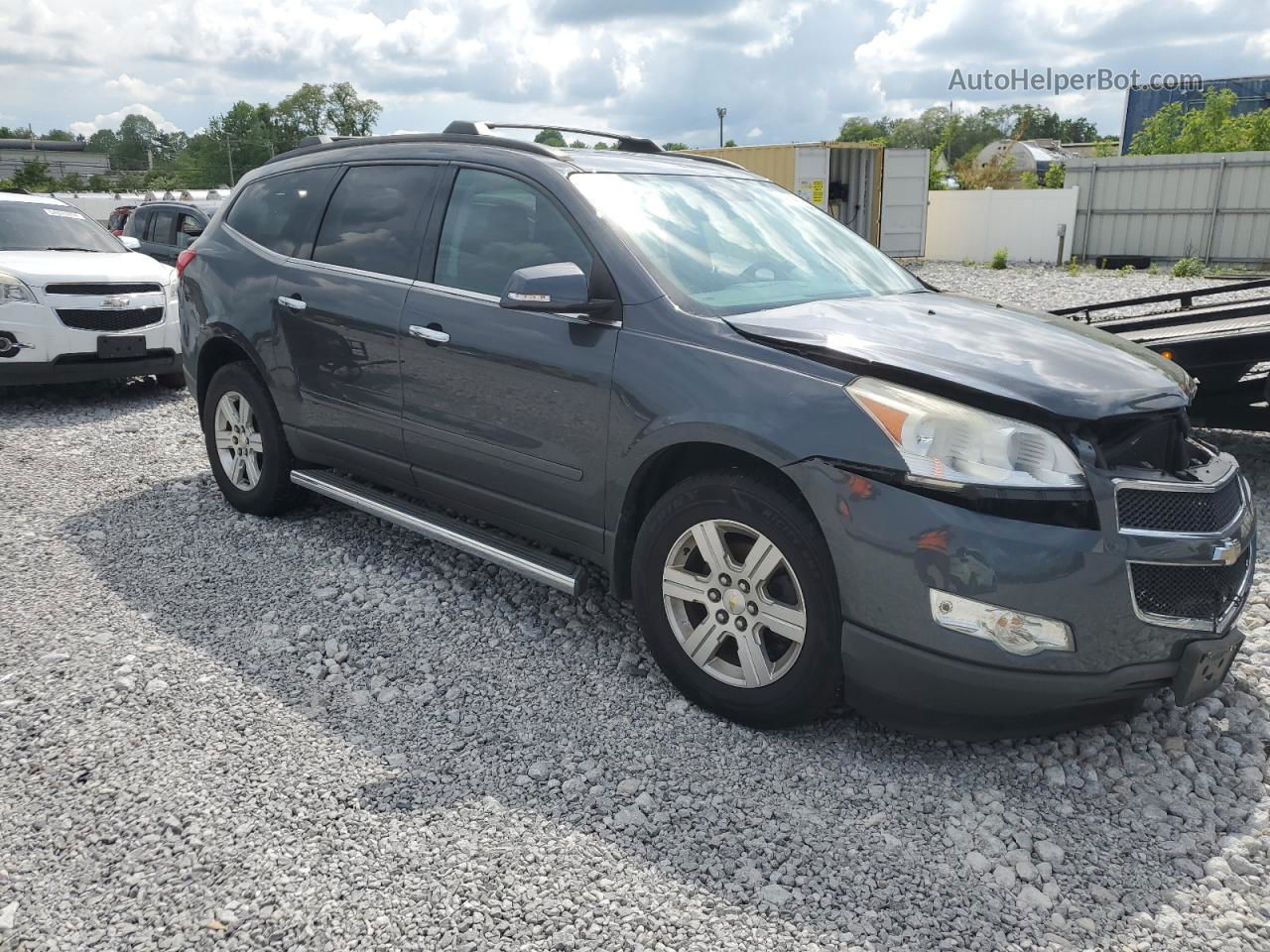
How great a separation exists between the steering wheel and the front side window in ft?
1.92

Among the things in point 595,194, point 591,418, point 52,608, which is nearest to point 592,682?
point 591,418

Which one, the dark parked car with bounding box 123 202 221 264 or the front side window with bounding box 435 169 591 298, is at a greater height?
the front side window with bounding box 435 169 591 298

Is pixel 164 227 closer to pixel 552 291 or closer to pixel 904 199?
pixel 552 291

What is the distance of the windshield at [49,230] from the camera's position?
9062mm

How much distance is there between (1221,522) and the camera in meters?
2.88

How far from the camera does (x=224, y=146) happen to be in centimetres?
7969

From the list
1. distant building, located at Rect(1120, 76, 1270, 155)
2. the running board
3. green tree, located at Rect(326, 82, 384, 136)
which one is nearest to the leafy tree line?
green tree, located at Rect(326, 82, 384, 136)

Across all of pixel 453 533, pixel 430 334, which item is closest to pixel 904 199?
pixel 430 334

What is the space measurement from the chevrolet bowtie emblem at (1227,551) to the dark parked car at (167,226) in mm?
12196

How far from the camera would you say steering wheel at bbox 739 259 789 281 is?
3703mm

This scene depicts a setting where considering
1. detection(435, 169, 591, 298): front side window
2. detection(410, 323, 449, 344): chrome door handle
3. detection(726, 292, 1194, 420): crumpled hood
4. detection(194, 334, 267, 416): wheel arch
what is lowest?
detection(194, 334, 267, 416): wheel arch

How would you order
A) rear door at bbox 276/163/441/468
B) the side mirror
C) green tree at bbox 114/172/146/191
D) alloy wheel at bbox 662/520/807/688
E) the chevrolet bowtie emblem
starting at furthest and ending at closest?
green tree at bbox 114/172/146/191 < rear door at bbox 276/163/441/468 < the side mirror < alloy wheel at bbox 662/520/807/688 < the chevrolet bowtie emblem

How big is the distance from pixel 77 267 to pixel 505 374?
6589 mm

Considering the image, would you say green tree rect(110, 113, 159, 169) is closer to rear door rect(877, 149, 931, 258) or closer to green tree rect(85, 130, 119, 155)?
green tree rect(85, 130, 119, 155)
